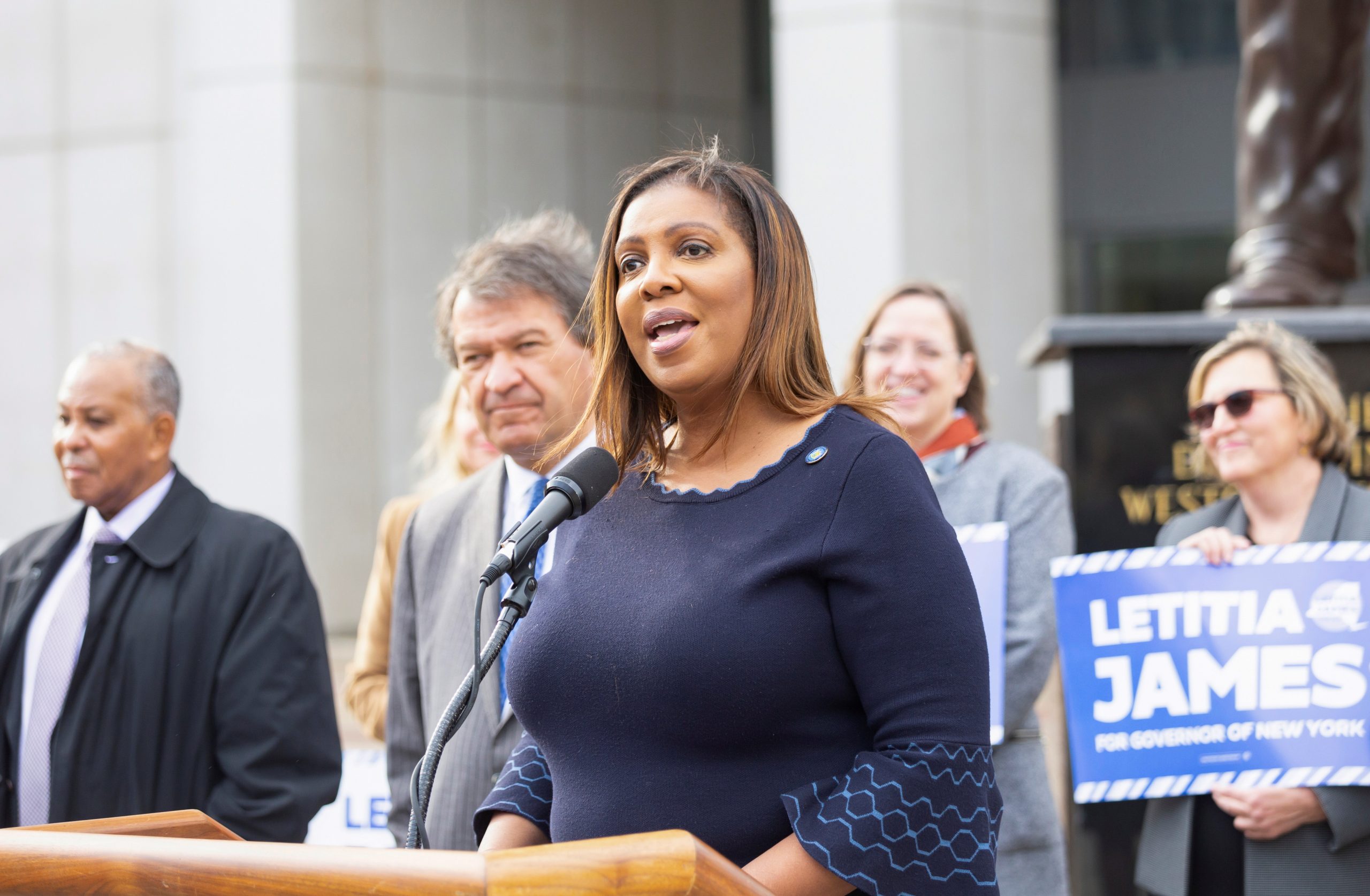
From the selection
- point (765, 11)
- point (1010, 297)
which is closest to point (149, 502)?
point (1010, 297)

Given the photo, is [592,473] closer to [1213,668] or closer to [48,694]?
[1213,668]

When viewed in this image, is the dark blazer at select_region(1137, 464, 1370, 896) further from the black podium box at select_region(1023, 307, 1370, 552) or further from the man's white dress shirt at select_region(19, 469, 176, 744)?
the man's white dress shirt at select_region(19, 469, 176, 744)

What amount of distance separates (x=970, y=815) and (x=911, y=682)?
0.19 meters

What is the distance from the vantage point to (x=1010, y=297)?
478 inches

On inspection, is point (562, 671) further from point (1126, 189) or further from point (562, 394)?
point (1126, 189)

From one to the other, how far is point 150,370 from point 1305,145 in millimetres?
4806

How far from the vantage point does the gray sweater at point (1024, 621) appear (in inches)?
162

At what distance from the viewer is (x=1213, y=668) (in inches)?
155

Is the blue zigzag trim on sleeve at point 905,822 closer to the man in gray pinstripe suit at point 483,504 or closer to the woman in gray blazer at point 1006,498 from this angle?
the man in gray pinstripe suit at point 483,504

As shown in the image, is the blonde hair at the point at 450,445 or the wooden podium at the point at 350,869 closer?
the wooden podium at the point at 350,869

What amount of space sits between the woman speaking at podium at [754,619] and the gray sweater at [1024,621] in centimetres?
177

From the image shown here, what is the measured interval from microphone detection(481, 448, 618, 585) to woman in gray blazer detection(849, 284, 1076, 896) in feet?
6.26

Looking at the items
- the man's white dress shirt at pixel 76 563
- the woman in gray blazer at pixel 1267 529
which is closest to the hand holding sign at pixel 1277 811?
the woman in gray blazer at pixel 1267 529

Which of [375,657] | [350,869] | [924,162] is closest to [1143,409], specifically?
[375,657]
